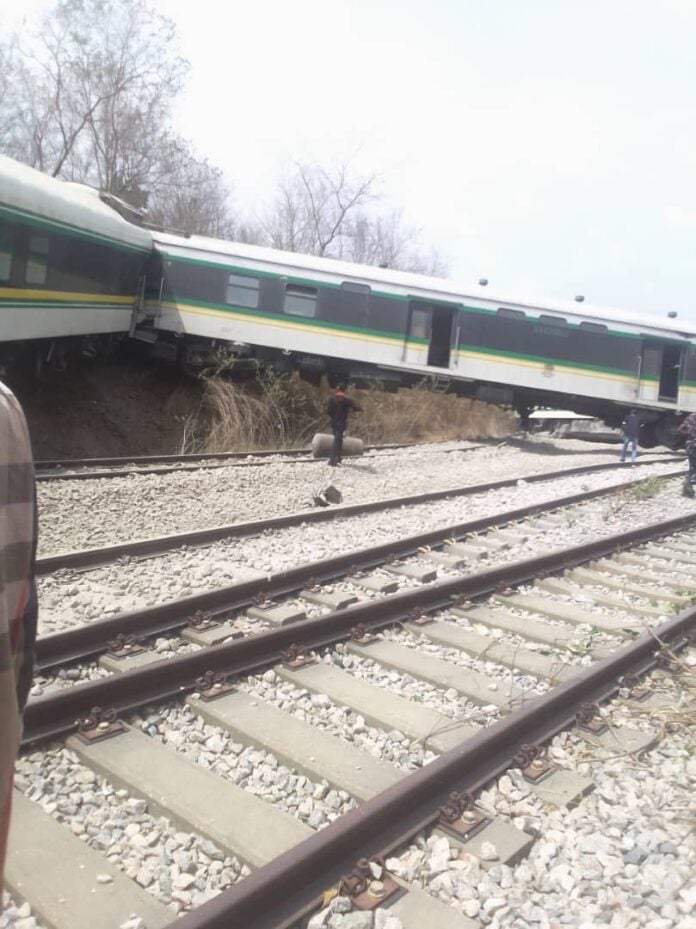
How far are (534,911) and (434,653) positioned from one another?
220 cm

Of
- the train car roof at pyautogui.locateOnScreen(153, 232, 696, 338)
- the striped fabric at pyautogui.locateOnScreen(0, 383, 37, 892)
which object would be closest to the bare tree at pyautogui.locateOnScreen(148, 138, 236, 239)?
the train car roof at pyautogui.locateOnScreen(153, 232, 696, 338)

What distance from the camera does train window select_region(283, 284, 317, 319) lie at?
16375mm

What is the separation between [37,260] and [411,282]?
8.16m

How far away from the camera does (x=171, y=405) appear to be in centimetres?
1678

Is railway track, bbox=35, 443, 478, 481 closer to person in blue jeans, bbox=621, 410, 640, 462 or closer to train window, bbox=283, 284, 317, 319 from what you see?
train window, bbox=283, 284, 317, 319

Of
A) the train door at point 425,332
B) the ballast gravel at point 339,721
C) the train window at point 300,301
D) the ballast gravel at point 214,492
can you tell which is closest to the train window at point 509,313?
the train door at point 425,332

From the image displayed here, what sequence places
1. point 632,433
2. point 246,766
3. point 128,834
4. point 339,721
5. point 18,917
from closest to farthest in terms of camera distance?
point 18,917 → point 128,834 → point 246,766 → point 339,721 → point 632,433

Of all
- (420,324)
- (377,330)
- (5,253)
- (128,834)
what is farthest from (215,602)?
(420,324)

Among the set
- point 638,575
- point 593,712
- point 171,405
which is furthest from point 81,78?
point 593,712

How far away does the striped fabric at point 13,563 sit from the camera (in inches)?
43.1

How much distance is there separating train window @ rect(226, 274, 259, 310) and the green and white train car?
1.94m

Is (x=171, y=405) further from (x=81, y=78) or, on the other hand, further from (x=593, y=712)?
(x=81, y=78)

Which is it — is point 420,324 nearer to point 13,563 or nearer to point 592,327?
point 592,327

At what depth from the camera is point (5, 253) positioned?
10297mm
